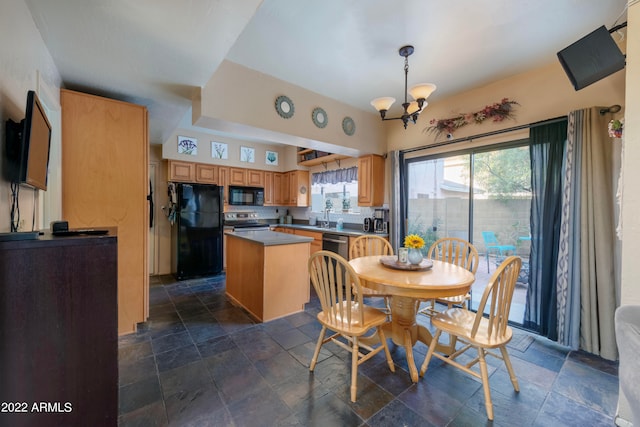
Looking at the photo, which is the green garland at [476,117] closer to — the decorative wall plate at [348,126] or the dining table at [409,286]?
the decorative wall plate at [348,126]

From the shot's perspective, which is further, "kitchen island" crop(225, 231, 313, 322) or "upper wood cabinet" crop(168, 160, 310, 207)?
"upper wood cabinet" crop(168, 160, 310, 207)

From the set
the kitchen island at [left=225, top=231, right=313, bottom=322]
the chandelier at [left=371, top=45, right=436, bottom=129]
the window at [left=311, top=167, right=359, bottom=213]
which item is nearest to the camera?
the chandelier at [left=371, top=45, right=436, bottom=129]

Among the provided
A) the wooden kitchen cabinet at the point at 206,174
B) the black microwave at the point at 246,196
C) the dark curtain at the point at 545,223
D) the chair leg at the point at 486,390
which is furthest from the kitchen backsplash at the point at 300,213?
the chair leg at the point at 486,390

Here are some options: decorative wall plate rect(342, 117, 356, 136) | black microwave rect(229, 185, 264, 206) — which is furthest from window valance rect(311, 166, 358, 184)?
black microwave rect(229, 185, 264, 206)

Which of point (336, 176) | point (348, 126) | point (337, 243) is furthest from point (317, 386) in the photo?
point (336, 176)

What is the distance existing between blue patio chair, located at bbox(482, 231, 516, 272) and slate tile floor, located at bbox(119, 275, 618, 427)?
2.88ft

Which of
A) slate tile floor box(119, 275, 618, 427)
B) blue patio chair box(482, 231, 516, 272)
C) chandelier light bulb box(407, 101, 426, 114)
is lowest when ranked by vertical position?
slate tile floor box(119, 275, 618, 427)

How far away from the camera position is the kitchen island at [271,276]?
283cm

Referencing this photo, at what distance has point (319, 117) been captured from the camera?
3.32 metres

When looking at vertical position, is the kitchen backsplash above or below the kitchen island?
above

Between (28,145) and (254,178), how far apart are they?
433 cm

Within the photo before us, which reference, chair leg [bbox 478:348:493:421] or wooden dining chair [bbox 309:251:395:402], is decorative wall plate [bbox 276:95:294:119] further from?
chair leg [bbox 478:348:493:421]

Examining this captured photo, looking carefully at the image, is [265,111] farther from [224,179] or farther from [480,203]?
[480,203]

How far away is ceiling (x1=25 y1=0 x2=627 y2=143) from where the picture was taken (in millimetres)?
1573
